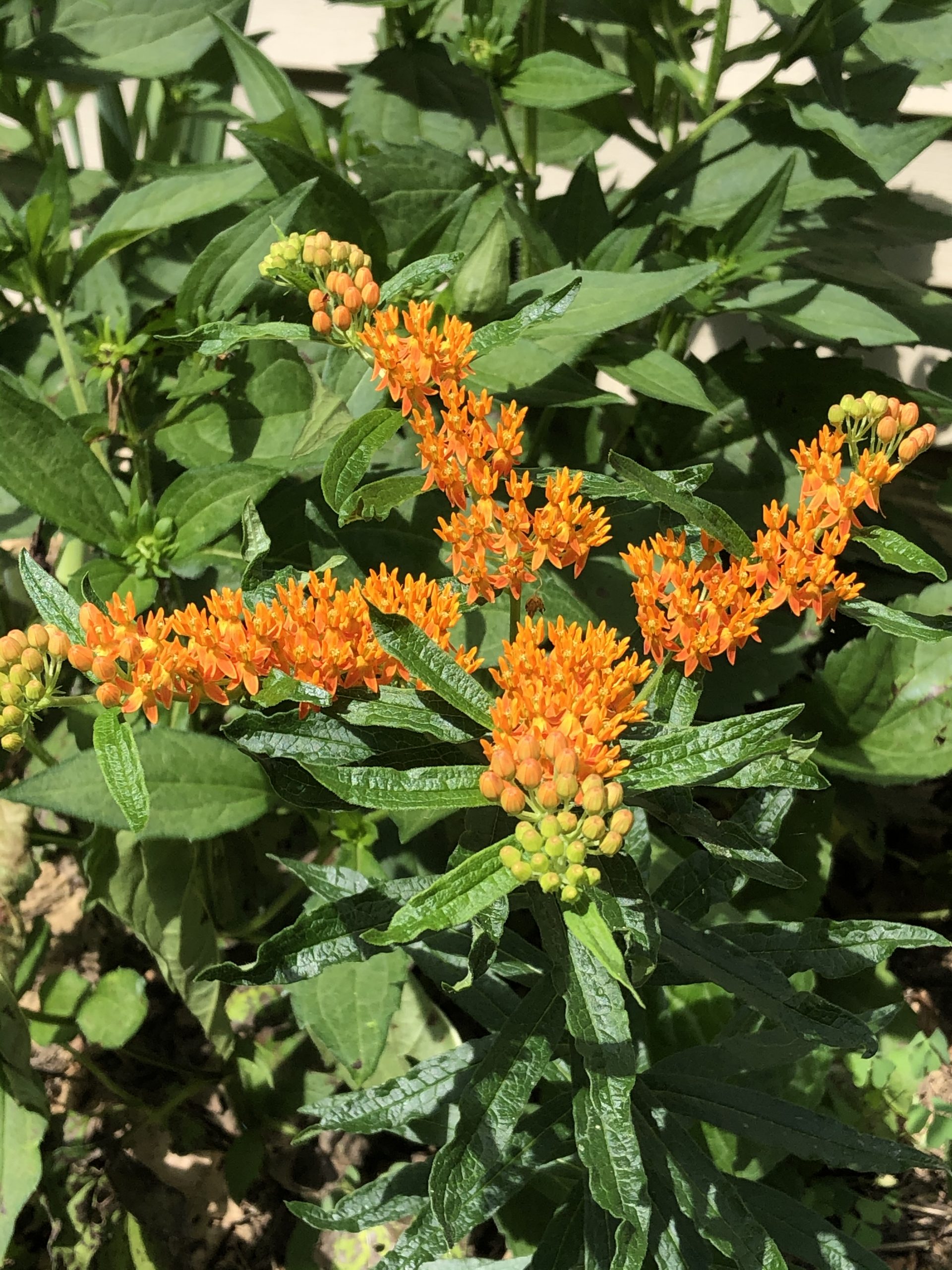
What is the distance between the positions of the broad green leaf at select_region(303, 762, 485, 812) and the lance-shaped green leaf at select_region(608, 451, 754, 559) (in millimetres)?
305

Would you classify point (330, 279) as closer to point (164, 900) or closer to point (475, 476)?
point (475, 476)

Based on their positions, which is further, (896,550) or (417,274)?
(417,274)

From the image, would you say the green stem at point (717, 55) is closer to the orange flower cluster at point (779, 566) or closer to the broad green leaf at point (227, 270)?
the broad green leaf at point (227, 270)

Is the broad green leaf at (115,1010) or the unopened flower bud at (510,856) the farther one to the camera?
the broad green leaf at (115,1010)

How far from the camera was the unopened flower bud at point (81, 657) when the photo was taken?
2.89 feet

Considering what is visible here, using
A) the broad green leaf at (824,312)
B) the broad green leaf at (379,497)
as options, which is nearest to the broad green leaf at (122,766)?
the broad green leaf at (379,497)

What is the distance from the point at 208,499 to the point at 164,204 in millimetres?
521

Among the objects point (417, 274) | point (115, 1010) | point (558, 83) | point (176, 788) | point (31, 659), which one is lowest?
point (115, 1010)

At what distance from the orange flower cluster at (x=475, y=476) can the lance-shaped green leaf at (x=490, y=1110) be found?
447mm

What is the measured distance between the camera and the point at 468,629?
54.9 inches

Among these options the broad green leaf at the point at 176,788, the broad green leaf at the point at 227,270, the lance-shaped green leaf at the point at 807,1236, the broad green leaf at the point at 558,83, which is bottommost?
the lance-shaped green leaf at the point at 807,1236

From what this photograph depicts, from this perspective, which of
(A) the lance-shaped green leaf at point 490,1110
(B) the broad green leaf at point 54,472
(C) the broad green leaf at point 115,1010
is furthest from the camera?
(C) the broad green leaf at point 115,1010

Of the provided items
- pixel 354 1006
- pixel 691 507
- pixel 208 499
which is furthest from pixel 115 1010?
pixel 691 507

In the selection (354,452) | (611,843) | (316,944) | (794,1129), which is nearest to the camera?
(611,843)
